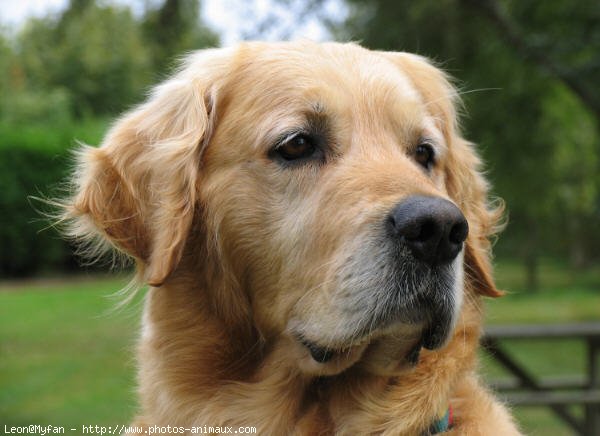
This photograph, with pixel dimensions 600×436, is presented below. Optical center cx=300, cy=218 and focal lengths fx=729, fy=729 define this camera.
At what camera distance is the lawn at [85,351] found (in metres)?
8.59

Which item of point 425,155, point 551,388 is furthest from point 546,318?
point 425,155

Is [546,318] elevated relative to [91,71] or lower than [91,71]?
lower

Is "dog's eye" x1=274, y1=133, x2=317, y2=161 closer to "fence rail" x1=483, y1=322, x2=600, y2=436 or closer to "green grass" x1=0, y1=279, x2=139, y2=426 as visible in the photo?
"green grass" x1=0, y1=279, x2=139, y2=426

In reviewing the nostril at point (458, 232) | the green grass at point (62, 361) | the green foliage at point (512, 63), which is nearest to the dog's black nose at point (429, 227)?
the nostril at point (458, 232)

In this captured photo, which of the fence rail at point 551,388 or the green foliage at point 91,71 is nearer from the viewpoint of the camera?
the fence rail at point 551,388

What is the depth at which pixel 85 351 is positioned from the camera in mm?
13070

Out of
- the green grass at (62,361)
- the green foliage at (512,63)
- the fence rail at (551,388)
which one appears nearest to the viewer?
the fence rail at (551,388)

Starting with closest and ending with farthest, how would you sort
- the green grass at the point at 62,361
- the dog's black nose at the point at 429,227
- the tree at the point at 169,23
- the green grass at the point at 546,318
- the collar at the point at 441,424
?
the dog's black nose at the point at 429,227 < the collar at the point at 441,424 < the green grass at the point at 62,361 < the green grass at the point at 546,318 < the tree at the point at 169,23

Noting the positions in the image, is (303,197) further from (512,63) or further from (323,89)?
(512,63)

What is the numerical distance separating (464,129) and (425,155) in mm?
1726

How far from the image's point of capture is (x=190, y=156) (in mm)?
3146

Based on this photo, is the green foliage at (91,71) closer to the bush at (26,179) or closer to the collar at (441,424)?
the bush at (26,179)

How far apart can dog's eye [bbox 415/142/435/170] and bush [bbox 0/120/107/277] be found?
1776 cm

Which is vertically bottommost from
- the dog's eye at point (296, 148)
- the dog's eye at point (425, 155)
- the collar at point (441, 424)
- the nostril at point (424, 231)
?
the collar at point (441, 424)
